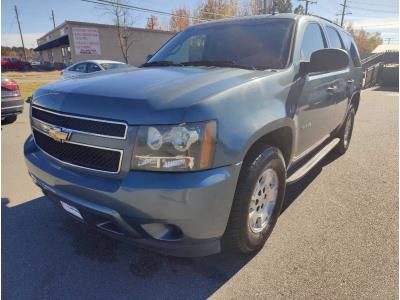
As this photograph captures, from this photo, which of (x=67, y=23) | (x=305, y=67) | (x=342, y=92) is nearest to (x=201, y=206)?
(x=305, y=67)

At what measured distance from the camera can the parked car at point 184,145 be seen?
6.17 feet

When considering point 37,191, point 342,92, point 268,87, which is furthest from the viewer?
point 342,92

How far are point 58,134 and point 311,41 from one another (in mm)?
2686

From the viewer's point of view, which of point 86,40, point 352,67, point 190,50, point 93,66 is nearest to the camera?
point 190,50

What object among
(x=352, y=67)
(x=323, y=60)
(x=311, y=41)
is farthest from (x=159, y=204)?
(x=352, y=67)

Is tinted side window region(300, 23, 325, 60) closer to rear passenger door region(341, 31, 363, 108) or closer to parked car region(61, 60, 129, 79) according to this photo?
rear passenger door region(341, 31, 363, 108)

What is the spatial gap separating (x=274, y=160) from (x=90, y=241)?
1749 mm

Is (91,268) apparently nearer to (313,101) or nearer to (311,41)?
(313,101)

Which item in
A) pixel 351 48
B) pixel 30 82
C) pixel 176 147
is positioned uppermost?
pixel 351 48

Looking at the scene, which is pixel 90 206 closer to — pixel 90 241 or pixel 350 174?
pixel 90 241

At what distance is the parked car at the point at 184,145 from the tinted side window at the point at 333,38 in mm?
1211

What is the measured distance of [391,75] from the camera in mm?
18375

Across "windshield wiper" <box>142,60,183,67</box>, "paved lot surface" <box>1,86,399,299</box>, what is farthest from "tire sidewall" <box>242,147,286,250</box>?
"windshield wiper" <box>142,60,183,67</box>

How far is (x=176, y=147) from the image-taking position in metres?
1.87
